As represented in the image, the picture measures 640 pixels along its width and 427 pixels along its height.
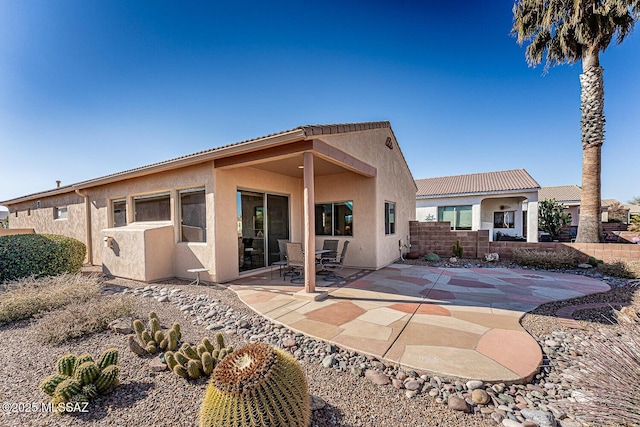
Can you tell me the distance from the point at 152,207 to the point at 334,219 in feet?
21.2

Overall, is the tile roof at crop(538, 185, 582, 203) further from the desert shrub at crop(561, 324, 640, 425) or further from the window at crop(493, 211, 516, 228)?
the desert shrub at crop(561, 324, 640, 425)

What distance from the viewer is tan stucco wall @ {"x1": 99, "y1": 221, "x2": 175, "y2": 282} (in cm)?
730

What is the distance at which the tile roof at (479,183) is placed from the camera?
53.6 feet

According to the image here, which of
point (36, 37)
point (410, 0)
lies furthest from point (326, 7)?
point (36, 37)

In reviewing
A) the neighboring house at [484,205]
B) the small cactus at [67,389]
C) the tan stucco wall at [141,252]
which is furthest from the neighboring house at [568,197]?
the small cactus at [67,389]

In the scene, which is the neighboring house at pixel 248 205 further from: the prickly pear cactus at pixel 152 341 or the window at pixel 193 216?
the prickly pear cactus at pixel 152 341

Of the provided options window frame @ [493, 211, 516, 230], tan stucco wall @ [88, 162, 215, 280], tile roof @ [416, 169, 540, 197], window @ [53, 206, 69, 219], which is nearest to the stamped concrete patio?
tan stucco wall @ [88, 162, 215, 280]

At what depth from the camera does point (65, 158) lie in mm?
11172

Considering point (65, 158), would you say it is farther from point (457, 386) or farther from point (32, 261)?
point (457, 386)

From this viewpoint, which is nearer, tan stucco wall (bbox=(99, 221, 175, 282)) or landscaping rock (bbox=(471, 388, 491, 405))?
landscaping rock (bbox=(471, 388, 491, 405))

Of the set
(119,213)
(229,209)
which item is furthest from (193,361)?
(119,213)

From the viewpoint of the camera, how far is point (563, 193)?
25219mm

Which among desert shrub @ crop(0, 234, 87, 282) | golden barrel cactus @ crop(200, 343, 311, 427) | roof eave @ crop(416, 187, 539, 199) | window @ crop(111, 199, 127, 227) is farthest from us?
roof eave @ crop(416, 187, 539, 199)

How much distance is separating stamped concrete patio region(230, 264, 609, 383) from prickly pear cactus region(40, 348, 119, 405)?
7.69 feet
